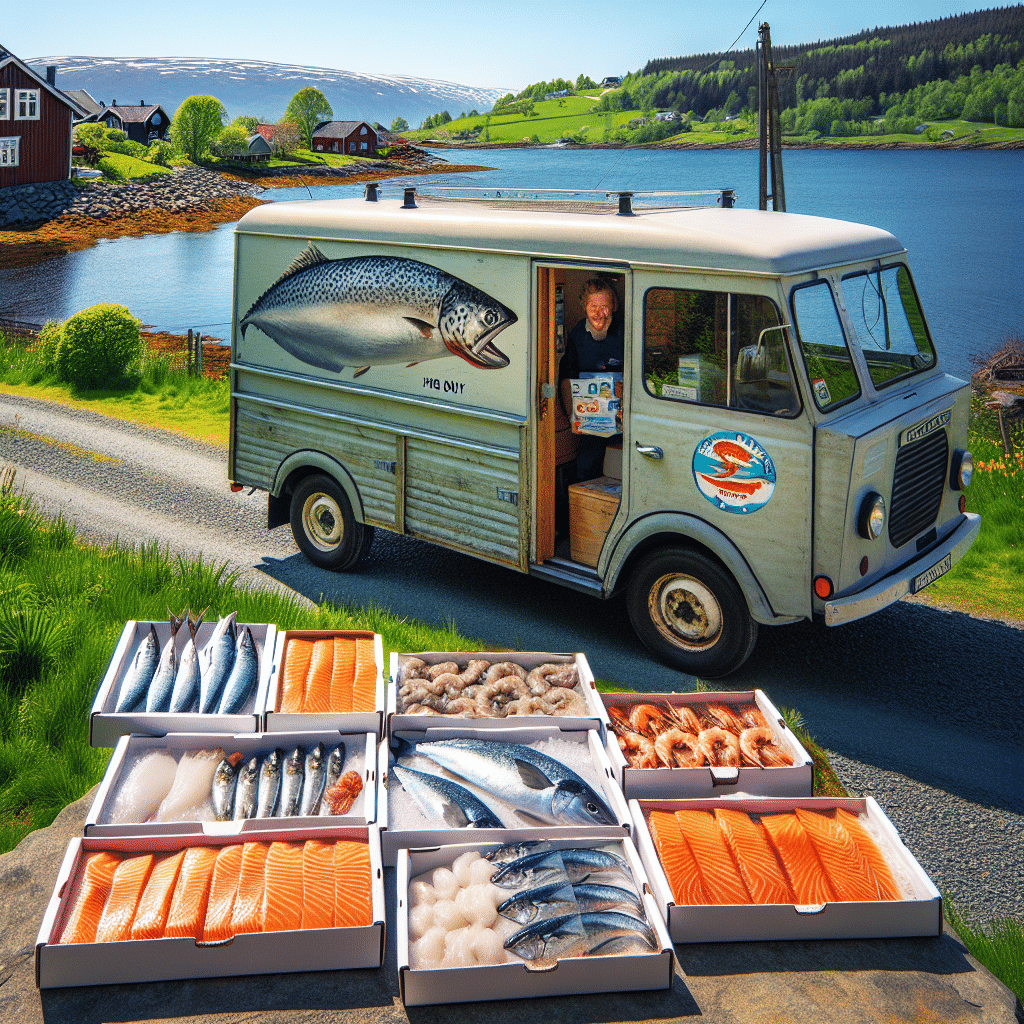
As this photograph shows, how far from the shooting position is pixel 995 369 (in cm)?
1609

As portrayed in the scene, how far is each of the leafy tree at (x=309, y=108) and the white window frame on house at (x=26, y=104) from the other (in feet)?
A: 168

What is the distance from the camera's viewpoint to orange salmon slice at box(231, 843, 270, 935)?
382 cm

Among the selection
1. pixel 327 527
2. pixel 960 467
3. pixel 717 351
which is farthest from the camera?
pixel 327 527

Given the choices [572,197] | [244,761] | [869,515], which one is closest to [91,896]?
[244,761]

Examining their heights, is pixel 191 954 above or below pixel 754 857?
below

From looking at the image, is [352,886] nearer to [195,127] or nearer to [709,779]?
[709,779]

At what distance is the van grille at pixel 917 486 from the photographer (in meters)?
6.62

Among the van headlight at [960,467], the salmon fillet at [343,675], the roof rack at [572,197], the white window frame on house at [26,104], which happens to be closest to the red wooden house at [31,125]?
the white window frame on house at [26,104]

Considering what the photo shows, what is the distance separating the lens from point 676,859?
4297 millimetres

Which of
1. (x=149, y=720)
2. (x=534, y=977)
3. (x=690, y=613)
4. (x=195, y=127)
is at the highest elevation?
(x=195, y=127)

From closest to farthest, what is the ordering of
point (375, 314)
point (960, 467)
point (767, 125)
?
point (960, 467), point (375, 314), point (767, 125)

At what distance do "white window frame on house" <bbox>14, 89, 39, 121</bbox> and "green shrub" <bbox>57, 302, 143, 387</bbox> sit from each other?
39985 millimetres

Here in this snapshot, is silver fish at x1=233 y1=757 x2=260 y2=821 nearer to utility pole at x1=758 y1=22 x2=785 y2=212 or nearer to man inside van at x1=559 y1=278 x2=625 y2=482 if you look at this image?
man inside van at x1=559 y1=278 x2=625 y2=482

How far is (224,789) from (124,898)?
811 mm
